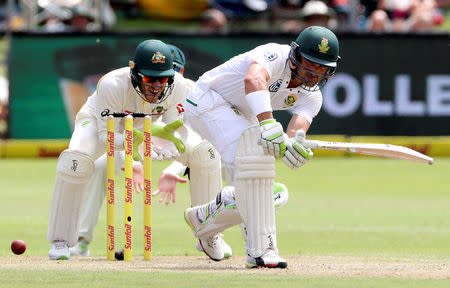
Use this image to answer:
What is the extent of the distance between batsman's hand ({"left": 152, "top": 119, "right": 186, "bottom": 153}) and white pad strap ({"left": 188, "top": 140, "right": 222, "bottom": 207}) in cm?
33

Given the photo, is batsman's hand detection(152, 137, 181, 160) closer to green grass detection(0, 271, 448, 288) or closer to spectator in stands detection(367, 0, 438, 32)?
green grass detection(0, 271, 448, 288)

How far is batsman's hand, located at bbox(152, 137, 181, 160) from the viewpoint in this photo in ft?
20.7

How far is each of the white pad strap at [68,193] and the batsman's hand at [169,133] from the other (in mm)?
431

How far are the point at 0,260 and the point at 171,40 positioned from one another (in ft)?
29.4

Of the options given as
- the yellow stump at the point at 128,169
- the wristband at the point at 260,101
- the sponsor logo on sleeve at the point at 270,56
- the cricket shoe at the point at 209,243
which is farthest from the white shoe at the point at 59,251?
the sponsor logo on sleeve at the point at 270,56

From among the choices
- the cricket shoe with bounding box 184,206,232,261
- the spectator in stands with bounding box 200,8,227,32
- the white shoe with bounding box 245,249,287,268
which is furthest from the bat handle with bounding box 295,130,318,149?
the spectator in stands with bounding box 200,8,227,32

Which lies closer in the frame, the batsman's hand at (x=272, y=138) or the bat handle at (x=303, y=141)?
the batsman's hand at (x=272, y=138)

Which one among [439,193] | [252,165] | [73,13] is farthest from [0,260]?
[73,13]

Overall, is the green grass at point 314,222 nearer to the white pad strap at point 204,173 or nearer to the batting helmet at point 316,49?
the white pad strap at point 204,173

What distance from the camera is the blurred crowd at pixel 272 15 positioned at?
15898 millimetres

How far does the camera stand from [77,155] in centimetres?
632

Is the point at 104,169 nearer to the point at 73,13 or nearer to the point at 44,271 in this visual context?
the point at 44,271

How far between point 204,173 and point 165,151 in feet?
1.21

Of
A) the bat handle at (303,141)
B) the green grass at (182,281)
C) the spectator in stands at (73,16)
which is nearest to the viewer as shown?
the green grass at (182,281)
